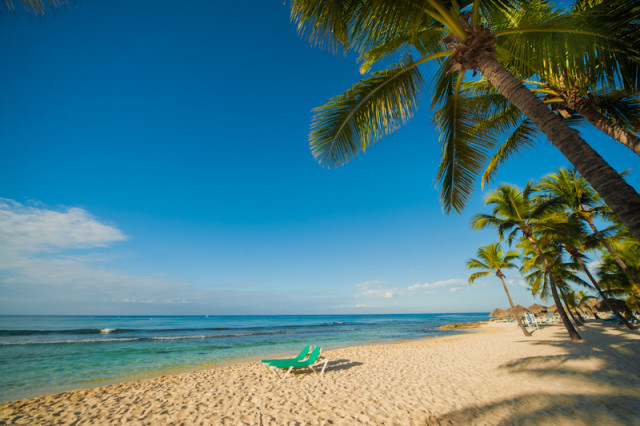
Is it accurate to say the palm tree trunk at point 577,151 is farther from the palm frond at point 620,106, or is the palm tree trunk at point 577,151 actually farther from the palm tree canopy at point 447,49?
the palm frond at point 620,106

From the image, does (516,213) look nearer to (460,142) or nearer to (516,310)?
(460,142)

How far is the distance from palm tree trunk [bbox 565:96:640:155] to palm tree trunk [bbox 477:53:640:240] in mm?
2183

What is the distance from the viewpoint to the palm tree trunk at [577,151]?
1841mm

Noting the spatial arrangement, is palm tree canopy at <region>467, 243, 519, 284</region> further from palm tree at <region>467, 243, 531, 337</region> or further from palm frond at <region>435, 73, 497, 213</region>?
palm frond at <region>435, 73, 497, 213</region>

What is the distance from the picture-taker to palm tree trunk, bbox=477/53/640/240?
6.04 feet

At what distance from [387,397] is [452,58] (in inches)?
236

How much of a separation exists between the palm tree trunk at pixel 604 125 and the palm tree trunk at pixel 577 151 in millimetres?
2183

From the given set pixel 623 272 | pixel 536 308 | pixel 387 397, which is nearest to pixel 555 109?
pixel 387 397

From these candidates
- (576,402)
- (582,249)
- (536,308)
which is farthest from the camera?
(536,308)

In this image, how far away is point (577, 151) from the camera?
220 cm

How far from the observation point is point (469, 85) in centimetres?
578

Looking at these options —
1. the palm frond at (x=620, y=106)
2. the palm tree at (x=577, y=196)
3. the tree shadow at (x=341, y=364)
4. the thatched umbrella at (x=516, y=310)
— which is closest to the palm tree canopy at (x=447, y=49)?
the palm frond at (x=620, y=106)

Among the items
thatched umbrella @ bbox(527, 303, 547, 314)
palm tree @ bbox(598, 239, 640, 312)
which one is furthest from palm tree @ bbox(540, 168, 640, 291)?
thatched umbrella @ bbox(527, 303, 547, 314)

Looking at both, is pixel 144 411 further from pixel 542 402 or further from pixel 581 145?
pixel 581 145
